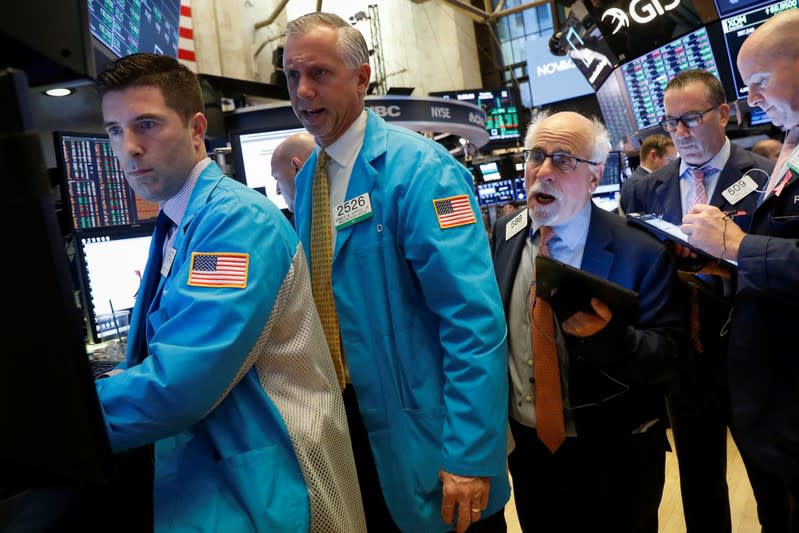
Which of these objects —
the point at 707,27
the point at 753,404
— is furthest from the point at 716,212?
the point at 707,27

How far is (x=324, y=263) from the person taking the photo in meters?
1.73

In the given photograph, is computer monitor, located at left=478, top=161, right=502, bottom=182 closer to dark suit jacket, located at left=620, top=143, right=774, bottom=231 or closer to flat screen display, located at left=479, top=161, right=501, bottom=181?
flat screen display, located at left=479, top=161, right=501, bottom=181

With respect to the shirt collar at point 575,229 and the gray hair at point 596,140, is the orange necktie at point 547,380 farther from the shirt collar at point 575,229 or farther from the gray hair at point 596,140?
the gray hair at point 596,140

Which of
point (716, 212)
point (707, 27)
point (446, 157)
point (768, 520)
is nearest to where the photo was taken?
point (446, 157)

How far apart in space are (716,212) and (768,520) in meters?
1.32

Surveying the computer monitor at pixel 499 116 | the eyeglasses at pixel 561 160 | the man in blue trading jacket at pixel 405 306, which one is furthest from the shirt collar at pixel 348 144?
the computer monitor at pixel 499 116

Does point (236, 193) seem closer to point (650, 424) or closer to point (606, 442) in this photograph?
point (606, 442)

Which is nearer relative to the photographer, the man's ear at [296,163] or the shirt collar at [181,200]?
the shirt collar at [181,200]

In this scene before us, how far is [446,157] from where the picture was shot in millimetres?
1678

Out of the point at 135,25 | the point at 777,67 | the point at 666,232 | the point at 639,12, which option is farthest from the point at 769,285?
the point at 639,12

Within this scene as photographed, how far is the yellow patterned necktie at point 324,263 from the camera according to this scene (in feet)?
5.53

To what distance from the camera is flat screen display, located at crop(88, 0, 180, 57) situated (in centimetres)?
262

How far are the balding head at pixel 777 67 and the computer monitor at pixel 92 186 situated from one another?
97.2 inches

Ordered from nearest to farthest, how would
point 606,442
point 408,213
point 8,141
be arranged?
point 8,141 < point 408,213 < point 606,442
